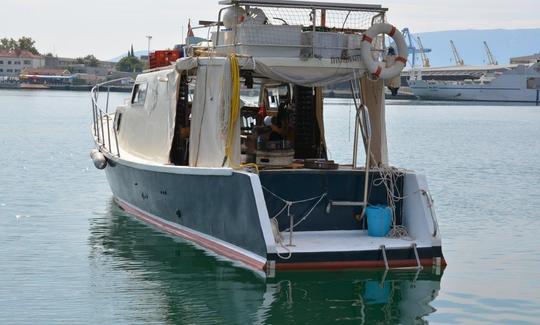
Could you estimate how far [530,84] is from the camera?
511ft

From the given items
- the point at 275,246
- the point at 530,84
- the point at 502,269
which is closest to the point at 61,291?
the point at 275,246

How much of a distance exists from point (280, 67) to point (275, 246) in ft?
9.20

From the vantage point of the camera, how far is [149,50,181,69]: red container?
17438mm

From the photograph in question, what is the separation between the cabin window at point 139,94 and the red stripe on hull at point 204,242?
2.10 m

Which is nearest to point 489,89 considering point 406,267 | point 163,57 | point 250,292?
point 163,57

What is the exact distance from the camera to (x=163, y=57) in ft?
58.1

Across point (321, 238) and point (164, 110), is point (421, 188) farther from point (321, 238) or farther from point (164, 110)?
point (164, 110)

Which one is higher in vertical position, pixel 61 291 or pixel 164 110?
pixel 164 110

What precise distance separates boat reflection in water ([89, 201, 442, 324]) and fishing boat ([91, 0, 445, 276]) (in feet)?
0.83

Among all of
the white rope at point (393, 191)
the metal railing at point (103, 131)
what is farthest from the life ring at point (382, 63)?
the metal railing at point (103, 131)

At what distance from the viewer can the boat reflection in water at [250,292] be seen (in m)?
12.4

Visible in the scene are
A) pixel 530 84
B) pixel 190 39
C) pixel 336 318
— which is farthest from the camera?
pixel 530 84

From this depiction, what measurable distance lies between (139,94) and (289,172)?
523cm

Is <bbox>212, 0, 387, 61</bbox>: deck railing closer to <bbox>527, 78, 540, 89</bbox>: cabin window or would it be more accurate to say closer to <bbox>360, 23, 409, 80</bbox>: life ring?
<bbox>360, 23, 409, 80</bbox>: life ring
